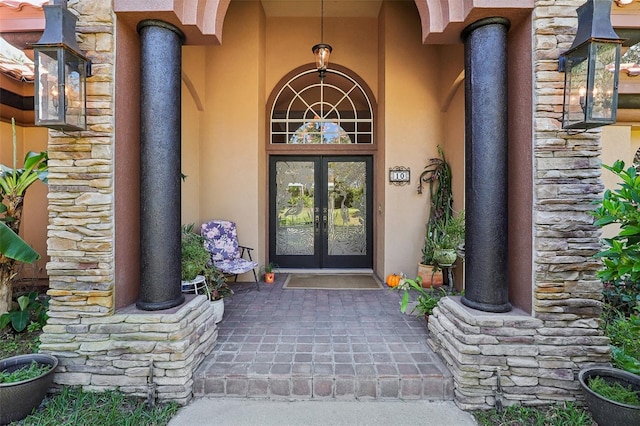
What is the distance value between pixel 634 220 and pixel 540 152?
743 mm

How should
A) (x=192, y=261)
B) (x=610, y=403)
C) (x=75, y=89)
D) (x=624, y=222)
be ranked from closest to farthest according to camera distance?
1. (x=610, y=403)
2. (x=624, y=222)
3. (x=75, y=89)
4. (x=192, y=261)

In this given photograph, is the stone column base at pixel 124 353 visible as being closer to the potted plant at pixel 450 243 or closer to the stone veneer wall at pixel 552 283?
the stone veneer wall at pixel 552 283

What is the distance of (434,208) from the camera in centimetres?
533

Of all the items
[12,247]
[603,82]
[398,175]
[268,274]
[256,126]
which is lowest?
[268,274]

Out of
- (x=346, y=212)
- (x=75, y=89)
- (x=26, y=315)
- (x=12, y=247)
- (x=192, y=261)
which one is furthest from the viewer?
(x=346, y=212)

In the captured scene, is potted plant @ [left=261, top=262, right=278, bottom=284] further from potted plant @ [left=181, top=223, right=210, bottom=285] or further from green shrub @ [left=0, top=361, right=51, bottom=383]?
green shrub @ [left=0, top=361, right=51, bottom=383]

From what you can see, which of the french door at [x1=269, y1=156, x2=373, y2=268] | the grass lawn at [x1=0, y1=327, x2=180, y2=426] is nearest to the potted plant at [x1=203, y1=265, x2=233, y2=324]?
the grass lawn at [x1=0, y1=327, x2=180, y2=426]

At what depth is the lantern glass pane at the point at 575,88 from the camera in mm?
2285

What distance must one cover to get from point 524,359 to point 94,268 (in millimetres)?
3423

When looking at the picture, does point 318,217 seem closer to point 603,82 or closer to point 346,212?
point 346,212

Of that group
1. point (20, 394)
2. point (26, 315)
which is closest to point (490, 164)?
point (20, 394)

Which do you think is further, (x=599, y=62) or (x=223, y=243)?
(x=223, y=243)

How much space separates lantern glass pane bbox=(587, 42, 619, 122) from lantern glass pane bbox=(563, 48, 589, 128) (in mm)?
64

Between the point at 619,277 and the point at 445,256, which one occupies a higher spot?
the point at 619,277
